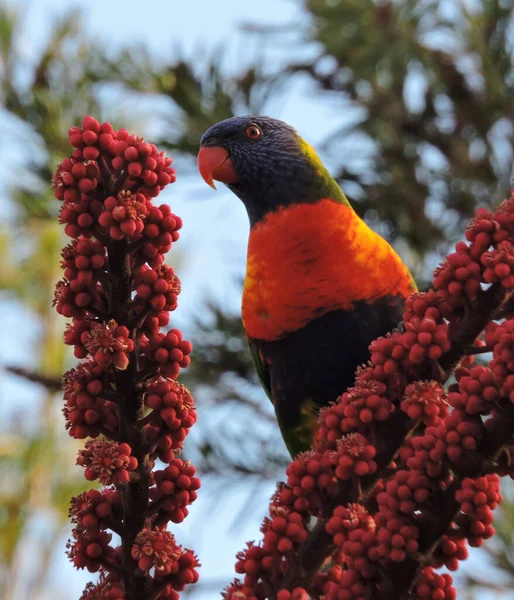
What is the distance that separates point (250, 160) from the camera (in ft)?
9.39

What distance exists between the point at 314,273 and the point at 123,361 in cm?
137

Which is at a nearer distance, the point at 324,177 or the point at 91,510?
the point at 91,510

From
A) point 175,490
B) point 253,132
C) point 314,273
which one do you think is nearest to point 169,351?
point 175,490

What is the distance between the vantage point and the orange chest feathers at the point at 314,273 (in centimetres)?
237

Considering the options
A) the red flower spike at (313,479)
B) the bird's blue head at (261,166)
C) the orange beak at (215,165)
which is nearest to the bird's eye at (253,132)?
the bird's blue head at (261,166)

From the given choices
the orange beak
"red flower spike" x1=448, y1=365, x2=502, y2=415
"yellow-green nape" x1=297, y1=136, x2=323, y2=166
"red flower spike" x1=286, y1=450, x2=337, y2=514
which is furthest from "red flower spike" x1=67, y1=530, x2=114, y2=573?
"yellow-green nape" x1=297, y1=136, x2=323, y2=166

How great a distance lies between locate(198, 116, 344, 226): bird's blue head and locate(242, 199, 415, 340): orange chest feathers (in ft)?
0.70

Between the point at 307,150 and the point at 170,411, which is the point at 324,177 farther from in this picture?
the point at 170,411

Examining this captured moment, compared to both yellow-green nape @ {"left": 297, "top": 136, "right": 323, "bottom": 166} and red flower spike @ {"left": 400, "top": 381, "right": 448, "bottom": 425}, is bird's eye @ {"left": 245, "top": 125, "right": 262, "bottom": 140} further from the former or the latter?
red flower spike @ {"left": 400, "top": 381, "right": 448, "bottom": 425}

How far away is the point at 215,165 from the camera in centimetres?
286

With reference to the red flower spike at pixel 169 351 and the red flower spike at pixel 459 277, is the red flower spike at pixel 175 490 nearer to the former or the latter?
the red flower spike at pixel 169 351

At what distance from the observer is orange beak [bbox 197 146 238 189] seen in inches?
112

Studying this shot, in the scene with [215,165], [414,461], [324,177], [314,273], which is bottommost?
[414,461]

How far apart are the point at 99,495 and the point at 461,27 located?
2.81 metres
